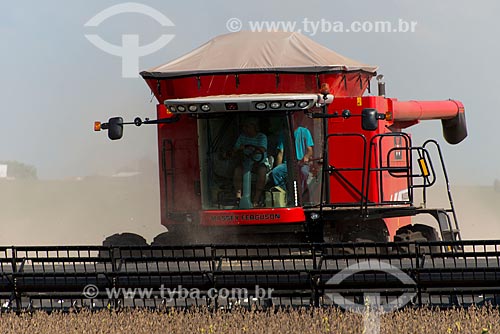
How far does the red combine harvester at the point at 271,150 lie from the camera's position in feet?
30.2

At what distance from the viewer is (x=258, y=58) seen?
9.72 metres

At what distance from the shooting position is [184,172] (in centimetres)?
984

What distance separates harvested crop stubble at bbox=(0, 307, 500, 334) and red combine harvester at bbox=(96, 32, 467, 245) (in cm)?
241

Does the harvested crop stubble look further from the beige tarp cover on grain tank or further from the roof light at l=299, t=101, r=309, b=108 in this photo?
the beige tarp cover on grain tank

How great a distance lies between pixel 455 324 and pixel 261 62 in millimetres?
4046

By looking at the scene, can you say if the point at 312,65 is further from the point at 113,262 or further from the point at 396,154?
the point at 113,262

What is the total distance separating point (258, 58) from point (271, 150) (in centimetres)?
95

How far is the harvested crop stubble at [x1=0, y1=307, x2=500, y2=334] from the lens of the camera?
6.16 m

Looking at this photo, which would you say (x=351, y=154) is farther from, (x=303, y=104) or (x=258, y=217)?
(x=258, y=217)

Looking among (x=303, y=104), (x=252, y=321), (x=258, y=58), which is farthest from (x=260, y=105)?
(x=252, y=321)

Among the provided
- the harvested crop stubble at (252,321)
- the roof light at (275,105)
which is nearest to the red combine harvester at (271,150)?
the roof light at (275,105)

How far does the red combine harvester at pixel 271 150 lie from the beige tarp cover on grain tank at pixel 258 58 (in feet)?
0.04

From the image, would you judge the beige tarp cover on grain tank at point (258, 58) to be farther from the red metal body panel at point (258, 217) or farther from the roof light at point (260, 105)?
the red metal body panel at point (258, 217)

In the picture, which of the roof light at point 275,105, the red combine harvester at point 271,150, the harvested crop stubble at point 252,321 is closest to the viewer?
the harvested crop stubble at point 252,321
